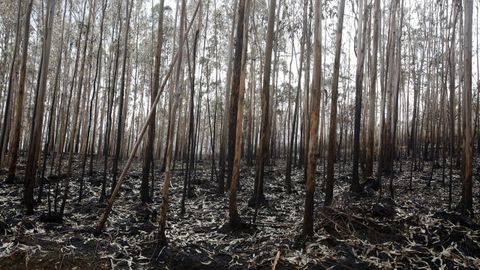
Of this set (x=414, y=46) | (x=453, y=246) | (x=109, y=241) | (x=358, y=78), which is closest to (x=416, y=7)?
(x=414, y=46)

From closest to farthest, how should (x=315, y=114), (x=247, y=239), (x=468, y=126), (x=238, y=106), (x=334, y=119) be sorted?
1. (x=315, y=114)
2. (x=247, y=239)
3. (x=238, y=106)
4. (x=468, y=126)
5. (x=334, y=119)

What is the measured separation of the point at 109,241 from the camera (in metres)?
3.97

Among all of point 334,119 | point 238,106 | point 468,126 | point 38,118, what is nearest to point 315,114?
point 238,106

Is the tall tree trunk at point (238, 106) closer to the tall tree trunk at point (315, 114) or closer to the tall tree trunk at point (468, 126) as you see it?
the tall tree trunk at point (315, 114)

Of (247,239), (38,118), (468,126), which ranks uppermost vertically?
(468,126)

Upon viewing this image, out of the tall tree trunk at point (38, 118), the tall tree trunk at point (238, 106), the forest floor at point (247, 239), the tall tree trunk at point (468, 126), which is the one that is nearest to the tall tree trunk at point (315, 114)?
the forest floor at point (247, 239)

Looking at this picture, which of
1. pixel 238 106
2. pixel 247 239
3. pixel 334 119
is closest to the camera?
pixel 247 239

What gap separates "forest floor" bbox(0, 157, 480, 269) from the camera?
342cm

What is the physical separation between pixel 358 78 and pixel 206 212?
388 cm

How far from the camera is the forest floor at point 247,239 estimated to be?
3.42 meters

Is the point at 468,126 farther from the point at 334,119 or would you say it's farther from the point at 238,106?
the point at 238,106

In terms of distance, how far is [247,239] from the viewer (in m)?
4.09

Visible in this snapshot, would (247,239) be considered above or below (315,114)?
below

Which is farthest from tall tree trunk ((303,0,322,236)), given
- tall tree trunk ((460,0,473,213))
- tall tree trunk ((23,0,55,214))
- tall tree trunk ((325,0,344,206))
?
tall tree trunk ((23,0,55,214))
